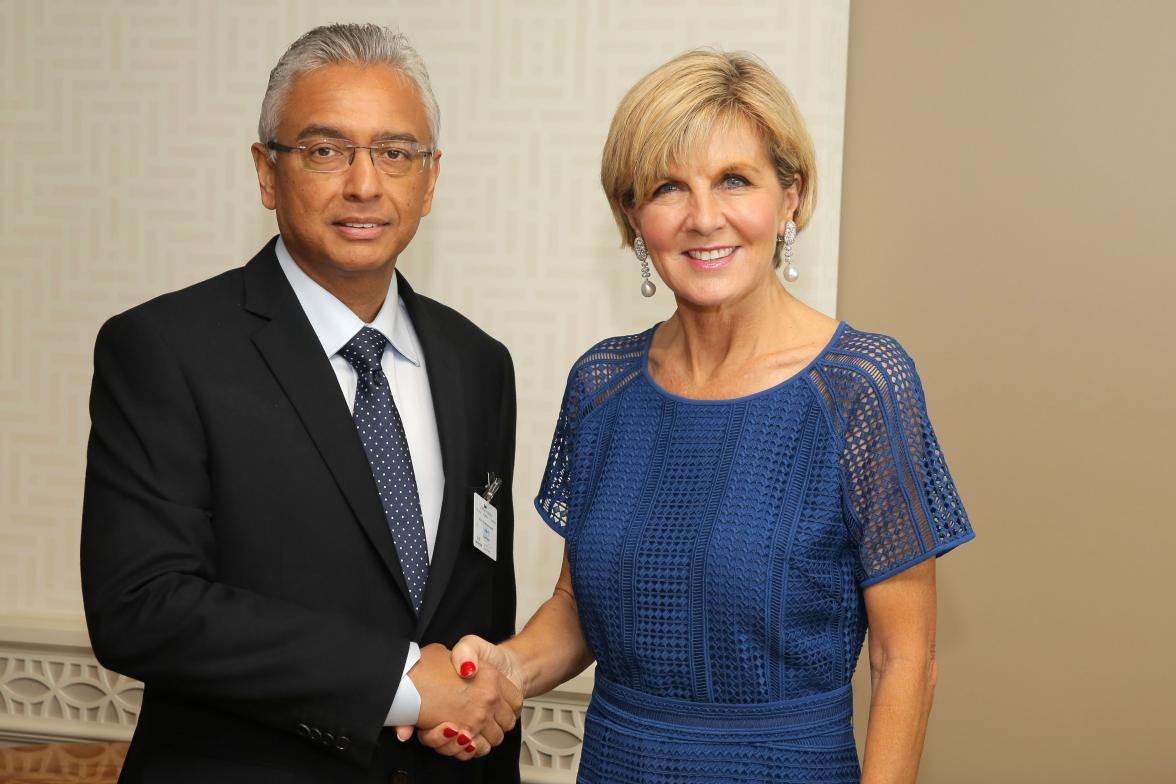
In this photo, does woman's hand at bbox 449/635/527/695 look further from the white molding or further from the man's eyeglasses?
the white molding

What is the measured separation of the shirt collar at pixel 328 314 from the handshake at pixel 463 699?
54 cm

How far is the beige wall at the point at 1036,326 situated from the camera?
3.18m

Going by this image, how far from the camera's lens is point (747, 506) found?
1.96m

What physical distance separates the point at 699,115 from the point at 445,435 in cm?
72

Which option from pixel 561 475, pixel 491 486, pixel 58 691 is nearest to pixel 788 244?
pixel 561 475

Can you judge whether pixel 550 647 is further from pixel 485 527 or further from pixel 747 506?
pixel 747 506

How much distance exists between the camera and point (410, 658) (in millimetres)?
2055

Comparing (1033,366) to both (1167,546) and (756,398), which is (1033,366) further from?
(756,398)

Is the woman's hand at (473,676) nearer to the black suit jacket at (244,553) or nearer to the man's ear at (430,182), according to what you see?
the black suit jacket at (244,553)

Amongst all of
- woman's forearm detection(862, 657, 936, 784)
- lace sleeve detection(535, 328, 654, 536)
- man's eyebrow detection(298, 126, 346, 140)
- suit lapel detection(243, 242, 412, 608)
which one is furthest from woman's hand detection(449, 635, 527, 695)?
man's eyebrow detection(298, 126, 346, 140)

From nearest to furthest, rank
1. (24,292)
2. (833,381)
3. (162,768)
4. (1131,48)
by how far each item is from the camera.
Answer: (833,381), (162,768), (1131,48), (24,292)

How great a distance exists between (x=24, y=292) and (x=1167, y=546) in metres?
3.15

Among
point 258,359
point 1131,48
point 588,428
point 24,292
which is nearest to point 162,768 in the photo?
point 258,359

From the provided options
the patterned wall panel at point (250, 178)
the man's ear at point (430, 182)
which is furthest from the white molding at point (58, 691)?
the man's ear at point (430, 182)
